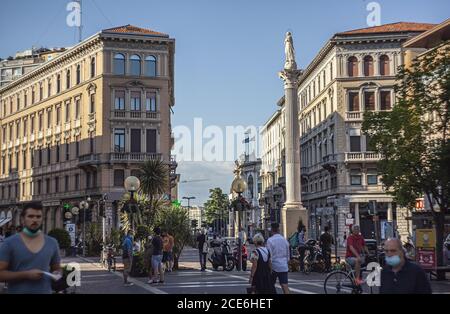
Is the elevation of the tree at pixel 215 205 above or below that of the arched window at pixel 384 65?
below

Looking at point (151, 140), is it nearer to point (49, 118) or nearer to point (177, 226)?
point (49, 118)

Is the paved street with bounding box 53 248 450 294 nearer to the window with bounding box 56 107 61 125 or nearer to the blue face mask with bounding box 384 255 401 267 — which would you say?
the blue face mask with bounding box 384 255 401 267

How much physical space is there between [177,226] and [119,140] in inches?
1404

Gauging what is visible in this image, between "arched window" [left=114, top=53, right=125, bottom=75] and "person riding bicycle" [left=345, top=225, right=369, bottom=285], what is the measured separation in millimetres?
50235

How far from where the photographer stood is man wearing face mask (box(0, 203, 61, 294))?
567 cm

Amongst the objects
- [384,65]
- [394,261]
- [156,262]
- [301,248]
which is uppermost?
[384,65]

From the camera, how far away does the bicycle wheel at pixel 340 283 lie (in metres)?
15.2

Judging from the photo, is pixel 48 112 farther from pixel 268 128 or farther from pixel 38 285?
pixel 38 285

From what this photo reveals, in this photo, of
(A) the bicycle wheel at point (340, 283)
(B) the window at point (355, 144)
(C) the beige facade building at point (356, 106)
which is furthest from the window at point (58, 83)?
(A) the bicycle wheel at point (340, 283)

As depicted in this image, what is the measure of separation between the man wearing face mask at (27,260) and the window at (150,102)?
58.4 metres

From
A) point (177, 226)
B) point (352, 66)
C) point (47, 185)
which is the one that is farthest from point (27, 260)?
point (47, 185)

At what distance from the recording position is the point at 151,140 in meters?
63.5

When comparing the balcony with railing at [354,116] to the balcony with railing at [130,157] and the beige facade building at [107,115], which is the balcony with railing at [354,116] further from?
the balcony with railing at [130,157]
